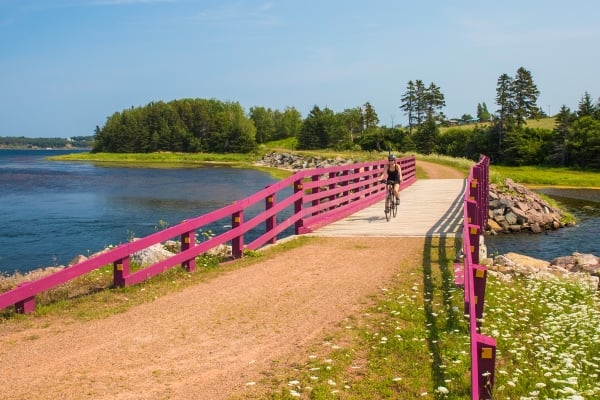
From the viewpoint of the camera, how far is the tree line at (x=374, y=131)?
72.4m

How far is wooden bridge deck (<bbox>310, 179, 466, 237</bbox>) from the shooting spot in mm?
13727

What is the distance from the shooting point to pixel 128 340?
6438 millimetres

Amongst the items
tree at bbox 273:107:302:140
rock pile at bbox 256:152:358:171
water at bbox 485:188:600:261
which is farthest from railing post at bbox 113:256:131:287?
tree at bbox 273:107:302:140

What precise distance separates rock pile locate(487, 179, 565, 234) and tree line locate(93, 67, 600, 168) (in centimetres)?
3967

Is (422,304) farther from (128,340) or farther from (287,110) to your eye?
(287,110)

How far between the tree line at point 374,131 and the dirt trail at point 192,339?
62939mm

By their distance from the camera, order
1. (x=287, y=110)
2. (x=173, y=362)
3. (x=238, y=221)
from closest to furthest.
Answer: (x=173, y=362), (x=238, y=221), (x=287, y=110)

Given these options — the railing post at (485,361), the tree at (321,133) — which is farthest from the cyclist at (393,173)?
the tree at (321,133)

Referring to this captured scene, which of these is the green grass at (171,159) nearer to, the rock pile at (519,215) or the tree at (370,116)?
the tree at (370,116)

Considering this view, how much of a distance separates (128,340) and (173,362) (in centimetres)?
94

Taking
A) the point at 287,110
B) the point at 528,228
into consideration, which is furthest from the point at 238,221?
the point at 287,110

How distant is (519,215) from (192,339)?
2249 centimetres

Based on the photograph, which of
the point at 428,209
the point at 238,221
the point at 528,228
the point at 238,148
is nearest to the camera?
the point at 238,221

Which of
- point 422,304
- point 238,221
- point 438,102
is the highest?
point 438,102
